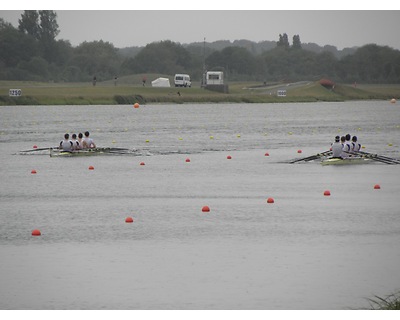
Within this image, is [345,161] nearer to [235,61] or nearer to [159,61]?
[159,61]

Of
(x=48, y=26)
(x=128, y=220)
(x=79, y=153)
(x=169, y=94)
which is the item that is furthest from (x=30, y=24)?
(x=128, y=220)

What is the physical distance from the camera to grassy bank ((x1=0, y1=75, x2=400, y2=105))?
10319 cm

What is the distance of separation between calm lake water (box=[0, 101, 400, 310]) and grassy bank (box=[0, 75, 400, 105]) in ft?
171

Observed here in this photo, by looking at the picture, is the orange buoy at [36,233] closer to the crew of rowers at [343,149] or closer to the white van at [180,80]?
the crew of rowers at [343,149]

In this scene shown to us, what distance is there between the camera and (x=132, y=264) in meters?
21.6

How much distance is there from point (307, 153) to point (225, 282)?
98.7ft

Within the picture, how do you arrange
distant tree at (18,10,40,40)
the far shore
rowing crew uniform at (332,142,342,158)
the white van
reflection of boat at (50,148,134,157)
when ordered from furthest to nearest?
distant tree at (18,10,40,40), the white van, the far shore, reflection of boat at (50,148,134,157), rowing crew uniform at (332,142,342,158)

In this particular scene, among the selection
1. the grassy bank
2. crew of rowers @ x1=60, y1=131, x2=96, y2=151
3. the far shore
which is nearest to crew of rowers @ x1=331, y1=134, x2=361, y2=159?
crew of rowers @ x1=60, y1=131, x2=96, y2=151

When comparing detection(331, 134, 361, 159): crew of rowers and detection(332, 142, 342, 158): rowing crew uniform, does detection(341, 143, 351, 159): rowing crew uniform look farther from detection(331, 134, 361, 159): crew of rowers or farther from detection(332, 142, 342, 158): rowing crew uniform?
detection(332, 142, 342, 158): rowing crew uniform

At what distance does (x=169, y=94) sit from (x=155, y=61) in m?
64.1

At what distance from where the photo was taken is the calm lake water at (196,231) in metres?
19.3

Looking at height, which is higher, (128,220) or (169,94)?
(128,220)

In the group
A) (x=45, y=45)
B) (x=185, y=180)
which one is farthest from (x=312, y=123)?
(x=45, y=45)

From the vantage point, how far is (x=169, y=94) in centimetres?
11806
